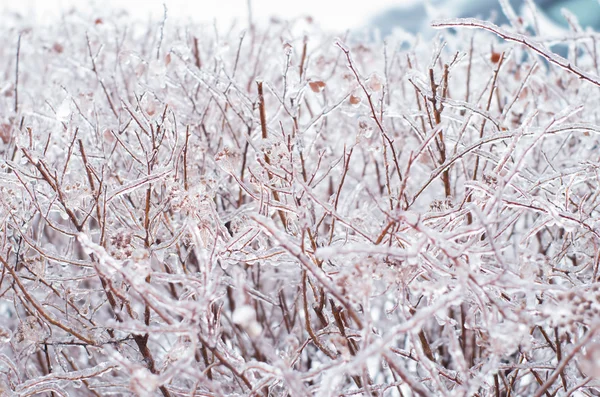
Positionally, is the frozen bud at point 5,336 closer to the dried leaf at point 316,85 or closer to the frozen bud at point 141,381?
the frozen bud at point 141,381

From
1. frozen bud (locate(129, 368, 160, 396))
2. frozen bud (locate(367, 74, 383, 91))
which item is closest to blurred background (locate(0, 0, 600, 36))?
frozen bud (locate(367, 74, 383, 91))

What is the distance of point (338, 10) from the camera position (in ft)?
19.9

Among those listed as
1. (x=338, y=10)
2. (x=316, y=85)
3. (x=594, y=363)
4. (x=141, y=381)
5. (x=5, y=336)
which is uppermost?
(x=338, y=10)

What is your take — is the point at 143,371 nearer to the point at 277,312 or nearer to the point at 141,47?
the point at 277,312

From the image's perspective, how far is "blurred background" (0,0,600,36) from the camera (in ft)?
13.5

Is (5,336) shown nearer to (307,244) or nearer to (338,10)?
(307,244)

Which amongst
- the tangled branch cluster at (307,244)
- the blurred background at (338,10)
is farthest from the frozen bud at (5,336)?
the blurred background at (338,10)

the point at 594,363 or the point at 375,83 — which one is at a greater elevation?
the point at 375,83

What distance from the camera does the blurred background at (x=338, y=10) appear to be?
4105 mm

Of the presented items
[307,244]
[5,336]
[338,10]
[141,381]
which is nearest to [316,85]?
[307,244]

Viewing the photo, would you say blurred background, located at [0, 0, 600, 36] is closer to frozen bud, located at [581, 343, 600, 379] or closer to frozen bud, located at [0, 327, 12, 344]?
frozen bud, located at [0, 327, 12, 344]

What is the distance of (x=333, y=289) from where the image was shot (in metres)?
1.16

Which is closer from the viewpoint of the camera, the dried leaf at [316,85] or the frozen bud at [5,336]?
the frozen bud at [5,336]

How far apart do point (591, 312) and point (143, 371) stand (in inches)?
37.4
